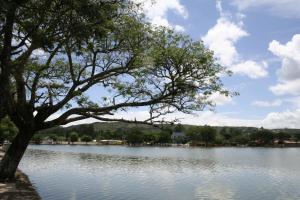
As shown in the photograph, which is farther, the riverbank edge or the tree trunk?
the tree trunk

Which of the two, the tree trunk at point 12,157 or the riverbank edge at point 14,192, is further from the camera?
the tree trunk at point 12,157

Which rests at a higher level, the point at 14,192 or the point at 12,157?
the point at 12,157

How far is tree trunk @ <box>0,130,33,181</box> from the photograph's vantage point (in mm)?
29538

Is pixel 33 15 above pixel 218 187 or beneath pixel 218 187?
above

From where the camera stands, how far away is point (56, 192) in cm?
3281

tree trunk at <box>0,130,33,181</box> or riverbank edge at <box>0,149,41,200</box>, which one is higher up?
tree trunk at <box>0,130,33,181</box>

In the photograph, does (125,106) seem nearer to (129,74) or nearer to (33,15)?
(129,74)

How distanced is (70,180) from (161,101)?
14.6 m

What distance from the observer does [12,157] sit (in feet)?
97.5

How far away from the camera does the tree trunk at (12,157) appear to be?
29538 millimetres

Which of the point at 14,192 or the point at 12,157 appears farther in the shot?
the point at 12,157

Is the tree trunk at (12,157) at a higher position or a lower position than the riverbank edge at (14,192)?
higher

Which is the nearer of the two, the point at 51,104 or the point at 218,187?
the point at 51,104

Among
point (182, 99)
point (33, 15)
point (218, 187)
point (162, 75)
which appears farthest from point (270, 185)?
point (33, 15)
